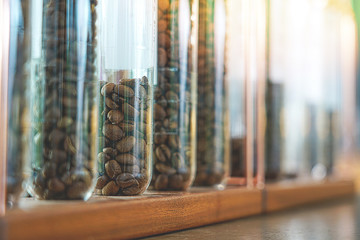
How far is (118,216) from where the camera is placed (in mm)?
492

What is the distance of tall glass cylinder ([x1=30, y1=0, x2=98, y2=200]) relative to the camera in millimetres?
498

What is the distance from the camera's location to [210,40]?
0.77m

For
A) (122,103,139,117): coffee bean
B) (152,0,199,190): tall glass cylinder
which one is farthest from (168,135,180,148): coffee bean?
(122,103,139,117): coffee bean

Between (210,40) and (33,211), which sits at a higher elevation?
(210,40)

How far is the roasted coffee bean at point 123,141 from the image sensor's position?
558 mm

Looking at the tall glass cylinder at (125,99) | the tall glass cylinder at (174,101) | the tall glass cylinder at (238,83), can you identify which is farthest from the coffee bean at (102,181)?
the tall glass cylinder at (238,83)

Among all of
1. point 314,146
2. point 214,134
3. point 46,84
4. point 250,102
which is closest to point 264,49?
point 250,102

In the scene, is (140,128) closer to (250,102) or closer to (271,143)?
(250,102)

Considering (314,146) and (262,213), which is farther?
(314,146)

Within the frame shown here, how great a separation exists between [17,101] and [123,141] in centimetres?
13

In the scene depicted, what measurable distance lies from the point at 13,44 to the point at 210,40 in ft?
1.14

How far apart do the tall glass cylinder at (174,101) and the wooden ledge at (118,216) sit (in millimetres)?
37

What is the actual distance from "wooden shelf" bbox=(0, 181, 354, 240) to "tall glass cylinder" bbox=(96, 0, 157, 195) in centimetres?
3

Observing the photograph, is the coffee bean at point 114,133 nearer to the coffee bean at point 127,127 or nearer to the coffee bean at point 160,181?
the coffee bean at point 127,127
